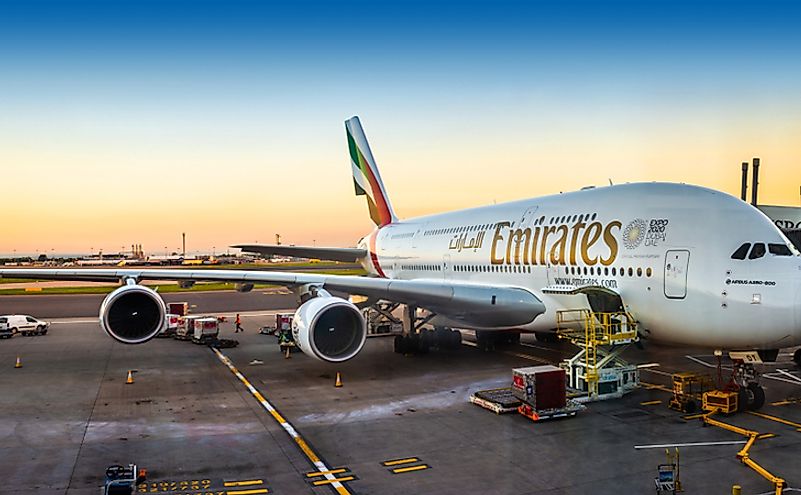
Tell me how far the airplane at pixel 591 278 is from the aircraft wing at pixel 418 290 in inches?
1.3

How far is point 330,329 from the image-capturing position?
16078 millimetres

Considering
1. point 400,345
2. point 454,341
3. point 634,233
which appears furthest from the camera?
point 454,341

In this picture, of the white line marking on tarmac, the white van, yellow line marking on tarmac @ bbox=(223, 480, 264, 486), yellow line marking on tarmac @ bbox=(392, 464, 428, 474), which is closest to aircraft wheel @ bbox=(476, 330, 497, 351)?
the white line marking on tarmac

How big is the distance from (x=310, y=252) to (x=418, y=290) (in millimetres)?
9740

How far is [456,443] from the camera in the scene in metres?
11.4

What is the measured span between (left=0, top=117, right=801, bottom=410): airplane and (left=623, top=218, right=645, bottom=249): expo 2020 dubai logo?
0.09 ft

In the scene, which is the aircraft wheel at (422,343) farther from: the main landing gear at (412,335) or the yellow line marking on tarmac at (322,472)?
the yellow line marking on tarmac at (322,472)

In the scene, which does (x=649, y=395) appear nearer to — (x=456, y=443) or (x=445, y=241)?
(x=456, y=443)

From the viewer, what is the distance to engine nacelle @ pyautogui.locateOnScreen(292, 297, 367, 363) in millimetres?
15430

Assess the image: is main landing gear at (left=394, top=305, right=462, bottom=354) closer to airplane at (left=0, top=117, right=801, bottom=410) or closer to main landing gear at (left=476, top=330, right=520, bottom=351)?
airplane at (left=0, top=117, right=801, bottom=410)

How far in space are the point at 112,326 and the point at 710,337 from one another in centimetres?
1431

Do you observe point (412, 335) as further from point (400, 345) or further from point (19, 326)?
point (19, 326)

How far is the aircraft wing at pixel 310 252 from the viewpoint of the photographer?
24.0 metres

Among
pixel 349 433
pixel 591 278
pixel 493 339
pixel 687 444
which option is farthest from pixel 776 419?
pixel 493 339
